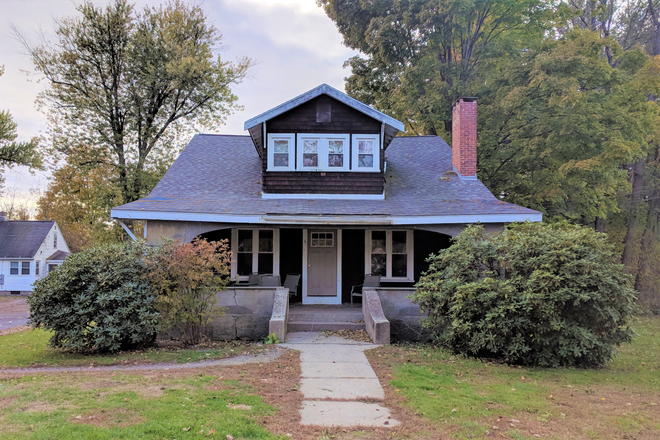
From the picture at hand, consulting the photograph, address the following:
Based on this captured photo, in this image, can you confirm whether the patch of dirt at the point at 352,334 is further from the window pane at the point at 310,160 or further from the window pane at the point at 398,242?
the window pane at the point at 310,160

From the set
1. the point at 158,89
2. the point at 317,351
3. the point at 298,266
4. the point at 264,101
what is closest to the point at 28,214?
the point at 158,89

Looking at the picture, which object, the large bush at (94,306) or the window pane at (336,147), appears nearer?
the large bush at (94,306)

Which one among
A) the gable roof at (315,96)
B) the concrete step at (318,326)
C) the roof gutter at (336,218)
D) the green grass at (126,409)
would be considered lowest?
the concrete step at (318,326)

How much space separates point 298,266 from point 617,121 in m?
11.6

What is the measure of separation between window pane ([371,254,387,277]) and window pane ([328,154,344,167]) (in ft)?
9.10

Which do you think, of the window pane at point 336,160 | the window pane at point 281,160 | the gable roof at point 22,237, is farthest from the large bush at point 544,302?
the gable roof at point 22,237

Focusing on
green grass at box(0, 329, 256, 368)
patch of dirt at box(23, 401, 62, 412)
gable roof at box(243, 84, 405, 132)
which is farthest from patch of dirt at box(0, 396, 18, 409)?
gable roof at box(243, 84, 405, 132)

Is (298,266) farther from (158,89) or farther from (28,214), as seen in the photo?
(28,214)

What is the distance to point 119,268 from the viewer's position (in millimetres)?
8641

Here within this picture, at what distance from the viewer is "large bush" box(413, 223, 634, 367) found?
24.7 ft

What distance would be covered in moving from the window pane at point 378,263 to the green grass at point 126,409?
728 centimetres

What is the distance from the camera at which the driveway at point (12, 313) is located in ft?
56.3

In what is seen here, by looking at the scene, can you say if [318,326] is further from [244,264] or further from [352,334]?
[244,264]

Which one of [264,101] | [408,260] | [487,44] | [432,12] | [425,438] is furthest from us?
[264,101]
